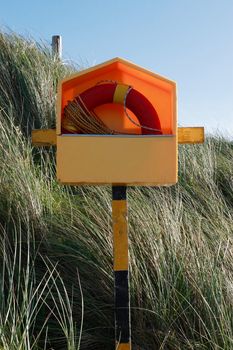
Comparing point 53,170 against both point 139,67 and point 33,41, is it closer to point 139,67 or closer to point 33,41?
point 139,67

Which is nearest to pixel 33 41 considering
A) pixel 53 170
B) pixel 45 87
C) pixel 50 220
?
pixel 45 87

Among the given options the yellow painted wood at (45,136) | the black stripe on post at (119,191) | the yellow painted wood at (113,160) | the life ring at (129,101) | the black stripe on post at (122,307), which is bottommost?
the black stripe on post at (122,307)

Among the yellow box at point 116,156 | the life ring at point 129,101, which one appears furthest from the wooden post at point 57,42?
the yellow box at point 116,156

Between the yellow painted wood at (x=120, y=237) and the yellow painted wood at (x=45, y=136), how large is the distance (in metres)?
0.39

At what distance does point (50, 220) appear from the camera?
124 inches

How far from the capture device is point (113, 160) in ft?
7.46

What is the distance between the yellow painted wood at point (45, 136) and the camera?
2.44 meters

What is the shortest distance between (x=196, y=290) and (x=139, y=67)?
1.07 metres

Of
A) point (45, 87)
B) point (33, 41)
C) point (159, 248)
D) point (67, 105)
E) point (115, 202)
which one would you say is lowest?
point (159, 248)

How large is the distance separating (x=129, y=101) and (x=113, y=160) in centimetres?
34

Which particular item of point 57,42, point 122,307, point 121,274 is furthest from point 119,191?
point 57,42

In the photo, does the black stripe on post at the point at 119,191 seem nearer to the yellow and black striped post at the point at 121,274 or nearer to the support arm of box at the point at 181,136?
the yellow and black striped post at the point at 121,274

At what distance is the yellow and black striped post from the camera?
7.71 ft

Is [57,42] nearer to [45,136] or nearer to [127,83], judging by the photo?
[127,83]
